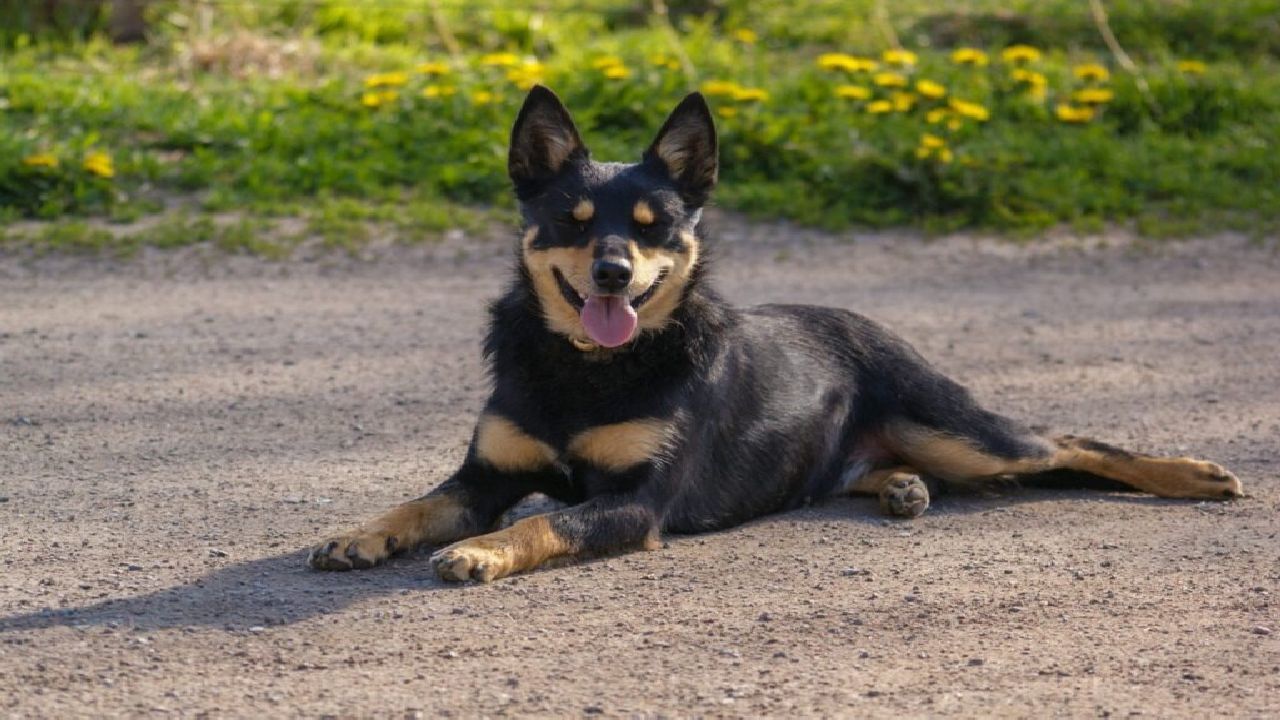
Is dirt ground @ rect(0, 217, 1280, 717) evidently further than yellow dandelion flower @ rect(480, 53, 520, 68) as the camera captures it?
No

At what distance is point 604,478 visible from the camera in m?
5.66

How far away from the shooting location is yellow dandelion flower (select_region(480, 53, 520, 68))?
471 inches

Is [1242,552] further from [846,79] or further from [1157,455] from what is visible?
[846,79]

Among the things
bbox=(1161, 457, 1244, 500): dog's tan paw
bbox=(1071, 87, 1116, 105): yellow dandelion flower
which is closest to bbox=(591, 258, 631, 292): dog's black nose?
bbox=(1161, 457, 1244, 500): dog's tan paw

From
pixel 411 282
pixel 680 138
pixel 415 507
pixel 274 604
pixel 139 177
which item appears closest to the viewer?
pixel 274 604

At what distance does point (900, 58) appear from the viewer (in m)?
12.2

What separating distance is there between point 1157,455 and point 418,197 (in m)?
5.22

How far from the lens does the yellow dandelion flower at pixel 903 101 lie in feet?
38.1

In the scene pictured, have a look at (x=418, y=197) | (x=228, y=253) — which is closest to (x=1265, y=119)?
(x=418, y=197)

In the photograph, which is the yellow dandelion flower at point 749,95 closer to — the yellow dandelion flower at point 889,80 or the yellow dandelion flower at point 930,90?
the yellow dandelion flower at point 889,80

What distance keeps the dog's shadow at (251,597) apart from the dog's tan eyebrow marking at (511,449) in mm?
397

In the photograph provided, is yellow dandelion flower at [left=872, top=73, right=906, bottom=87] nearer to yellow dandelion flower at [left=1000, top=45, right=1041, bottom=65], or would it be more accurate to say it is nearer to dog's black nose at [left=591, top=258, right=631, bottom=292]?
yellow dandelion flower at [left=1000, top=45, right=1041, bottom=65]

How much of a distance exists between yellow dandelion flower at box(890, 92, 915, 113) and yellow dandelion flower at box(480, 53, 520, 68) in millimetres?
2558

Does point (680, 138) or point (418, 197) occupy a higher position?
point (680, 138)
